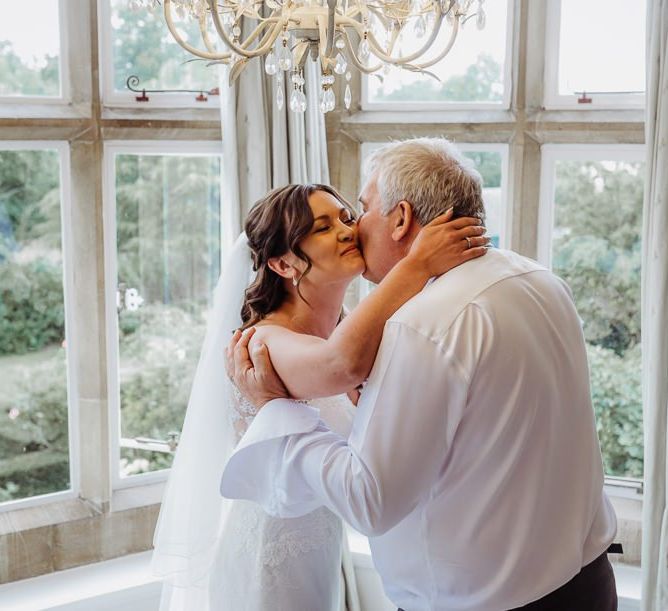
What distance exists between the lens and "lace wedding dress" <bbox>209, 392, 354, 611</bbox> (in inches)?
94.9

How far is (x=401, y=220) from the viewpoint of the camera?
1855mm

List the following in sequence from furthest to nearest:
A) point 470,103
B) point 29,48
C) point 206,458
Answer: point 470,103 < point 29,48 < point 206,458

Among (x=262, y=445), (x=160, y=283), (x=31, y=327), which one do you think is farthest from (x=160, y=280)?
(x=262, y=445)

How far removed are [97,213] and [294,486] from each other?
1986 mm

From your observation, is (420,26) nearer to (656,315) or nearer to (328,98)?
(328,98)

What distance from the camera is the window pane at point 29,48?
11.2 ft

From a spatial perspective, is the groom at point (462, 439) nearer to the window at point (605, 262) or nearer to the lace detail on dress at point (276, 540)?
the lace detail on dress at point (276, 540)

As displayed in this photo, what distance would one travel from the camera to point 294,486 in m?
1.91

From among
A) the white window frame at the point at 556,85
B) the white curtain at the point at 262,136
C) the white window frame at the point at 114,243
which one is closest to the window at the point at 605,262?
the white window frame at the point at 556,85

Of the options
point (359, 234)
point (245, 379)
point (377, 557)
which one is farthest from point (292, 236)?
point (377, 557)

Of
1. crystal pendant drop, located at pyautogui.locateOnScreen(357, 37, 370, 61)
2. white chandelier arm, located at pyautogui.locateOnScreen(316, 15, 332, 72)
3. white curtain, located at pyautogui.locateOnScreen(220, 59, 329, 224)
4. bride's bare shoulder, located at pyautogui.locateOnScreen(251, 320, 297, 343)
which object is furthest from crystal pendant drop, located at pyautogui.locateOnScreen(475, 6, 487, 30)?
white curtain, located at pyautogui.locateOnScreen(220, 59, 329, 224)

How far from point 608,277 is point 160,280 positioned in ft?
6.11

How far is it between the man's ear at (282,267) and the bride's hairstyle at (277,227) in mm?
13

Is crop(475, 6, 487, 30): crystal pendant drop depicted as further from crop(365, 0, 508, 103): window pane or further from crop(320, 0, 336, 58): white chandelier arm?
crop(365, 0, 508, 103): window pane
